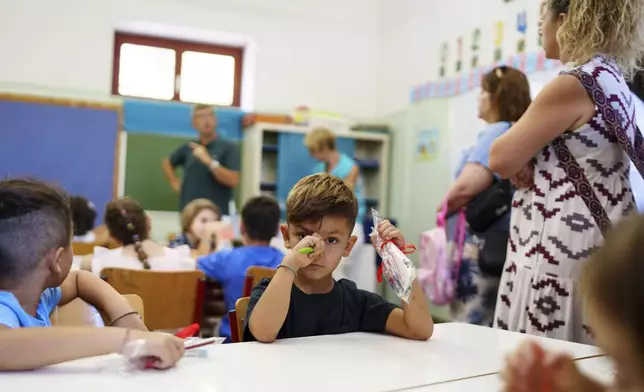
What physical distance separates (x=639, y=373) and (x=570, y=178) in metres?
1.13

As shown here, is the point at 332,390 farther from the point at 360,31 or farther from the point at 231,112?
the point at 360,31

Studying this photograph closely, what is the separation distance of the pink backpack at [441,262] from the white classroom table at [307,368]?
1350mm

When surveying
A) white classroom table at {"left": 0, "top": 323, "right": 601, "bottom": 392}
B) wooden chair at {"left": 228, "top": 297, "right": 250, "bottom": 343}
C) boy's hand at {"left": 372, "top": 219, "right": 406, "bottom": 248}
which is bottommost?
wooden chair at {"left": 228, "top": 297, "right": 250, "bottom": 343}

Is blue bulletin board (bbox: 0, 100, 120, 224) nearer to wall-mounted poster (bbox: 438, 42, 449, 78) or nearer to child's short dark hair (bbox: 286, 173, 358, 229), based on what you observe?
wall-mounted poster (bbox: 438, 42, 449, 78)

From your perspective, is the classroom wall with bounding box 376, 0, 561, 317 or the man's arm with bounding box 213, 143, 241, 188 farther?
the man's arm with bounding box 213, 143, 241, 188

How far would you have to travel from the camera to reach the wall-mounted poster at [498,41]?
471 cm

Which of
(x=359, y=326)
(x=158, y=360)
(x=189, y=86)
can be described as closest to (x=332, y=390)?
(x=158, y=360)

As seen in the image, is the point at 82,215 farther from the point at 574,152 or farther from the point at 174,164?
the point at 574,152

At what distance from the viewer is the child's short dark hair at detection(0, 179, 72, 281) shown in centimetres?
112

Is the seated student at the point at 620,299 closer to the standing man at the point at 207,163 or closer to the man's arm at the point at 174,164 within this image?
the standing man at the point at 207,163

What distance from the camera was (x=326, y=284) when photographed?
1.55 meters

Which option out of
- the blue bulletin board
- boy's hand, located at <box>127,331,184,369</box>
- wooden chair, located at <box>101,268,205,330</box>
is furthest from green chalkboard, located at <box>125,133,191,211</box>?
boy's hand, located at <box>127,331,184,369</box>

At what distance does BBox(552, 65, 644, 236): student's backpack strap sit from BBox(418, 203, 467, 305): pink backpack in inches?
41.4

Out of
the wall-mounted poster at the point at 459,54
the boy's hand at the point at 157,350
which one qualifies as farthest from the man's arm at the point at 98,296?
the wall-mounted poster at the point at 459,54
